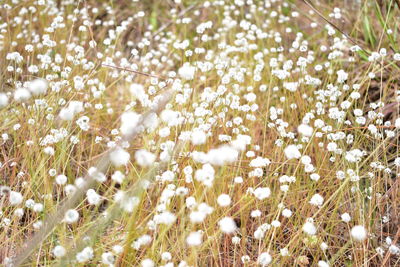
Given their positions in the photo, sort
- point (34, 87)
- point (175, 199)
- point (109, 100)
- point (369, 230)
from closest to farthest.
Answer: point (34, 87), point (369, 230), point (175, 199), point (109, 100)

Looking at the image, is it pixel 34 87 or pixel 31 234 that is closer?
pixel 34 87

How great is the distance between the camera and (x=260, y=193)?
155 centimetres

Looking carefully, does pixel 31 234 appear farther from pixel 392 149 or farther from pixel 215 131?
pixel 392 149

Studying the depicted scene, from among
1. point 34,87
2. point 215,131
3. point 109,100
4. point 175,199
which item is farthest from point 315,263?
point 109,100

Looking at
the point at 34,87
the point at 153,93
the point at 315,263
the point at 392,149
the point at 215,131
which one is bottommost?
the point at 392,149

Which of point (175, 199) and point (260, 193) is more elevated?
point (260, 193)

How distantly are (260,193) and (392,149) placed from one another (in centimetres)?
128

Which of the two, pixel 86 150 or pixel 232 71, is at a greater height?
pixel 232 71

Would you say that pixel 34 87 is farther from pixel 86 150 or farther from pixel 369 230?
pixel 369 230

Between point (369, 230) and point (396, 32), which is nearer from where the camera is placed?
point (369, 230)

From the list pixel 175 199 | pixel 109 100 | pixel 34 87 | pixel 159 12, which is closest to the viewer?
pixel 34 87

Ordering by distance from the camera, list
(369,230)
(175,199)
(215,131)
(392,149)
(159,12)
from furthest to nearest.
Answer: (159,12)
(392,149)
(215,131)
(175,199)
(369,230)

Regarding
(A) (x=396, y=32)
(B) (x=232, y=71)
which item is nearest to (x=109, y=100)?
(B) (x=232, y=71)

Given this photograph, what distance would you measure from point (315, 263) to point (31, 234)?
1115 mm
